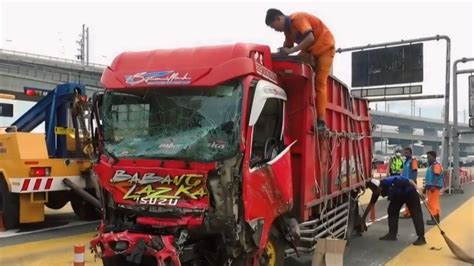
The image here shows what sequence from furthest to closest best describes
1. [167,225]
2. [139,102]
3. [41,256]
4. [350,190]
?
[350,190]
[41,256]
[139,102]
[167,225]

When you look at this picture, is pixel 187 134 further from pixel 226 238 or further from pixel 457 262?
pixel 457 262

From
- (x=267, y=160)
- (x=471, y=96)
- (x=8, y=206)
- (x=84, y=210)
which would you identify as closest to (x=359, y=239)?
(x=267, y=160)

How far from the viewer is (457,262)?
26.2ft

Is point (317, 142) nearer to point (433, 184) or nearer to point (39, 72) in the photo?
point (433, 184)

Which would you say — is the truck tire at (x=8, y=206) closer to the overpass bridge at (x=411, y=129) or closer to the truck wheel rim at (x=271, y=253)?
the truck wheel rim at (x=271, y=253)

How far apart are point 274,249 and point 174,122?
6.07 ft

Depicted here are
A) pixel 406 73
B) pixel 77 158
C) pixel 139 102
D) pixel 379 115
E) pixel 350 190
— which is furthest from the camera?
pixel 379 115

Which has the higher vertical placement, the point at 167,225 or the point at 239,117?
the point at 239,117

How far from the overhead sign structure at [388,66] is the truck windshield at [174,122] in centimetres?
1863

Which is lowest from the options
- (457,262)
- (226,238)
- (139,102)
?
(457,262)

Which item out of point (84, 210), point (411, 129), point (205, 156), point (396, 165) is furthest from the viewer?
point (411, 129)

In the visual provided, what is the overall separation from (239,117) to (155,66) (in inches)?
48.8

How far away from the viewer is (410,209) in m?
9.55

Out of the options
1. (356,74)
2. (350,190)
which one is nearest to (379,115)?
(356,74)
